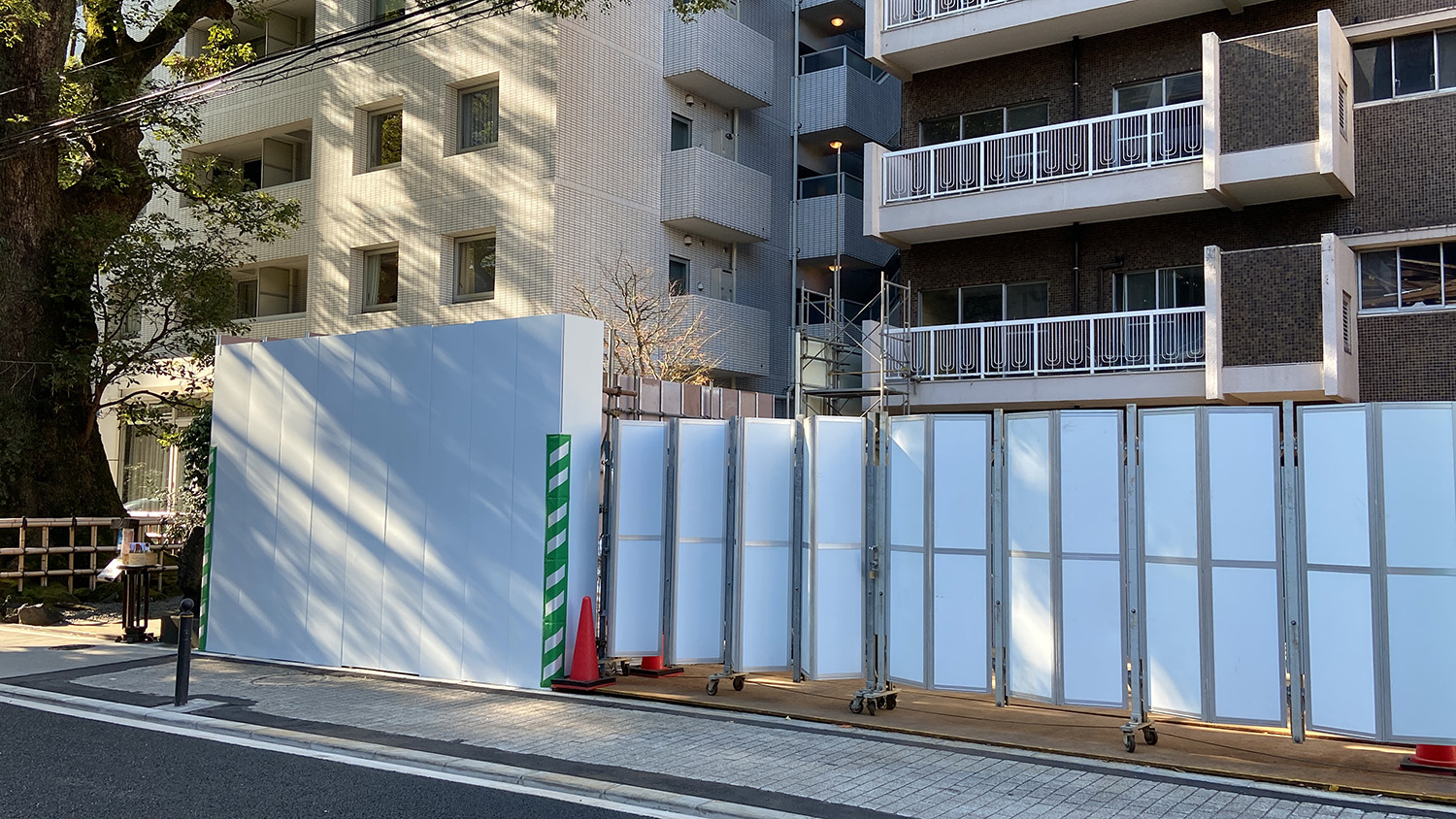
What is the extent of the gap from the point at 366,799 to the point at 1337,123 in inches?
652

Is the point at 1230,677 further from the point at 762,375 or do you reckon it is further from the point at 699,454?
the point at 762,375

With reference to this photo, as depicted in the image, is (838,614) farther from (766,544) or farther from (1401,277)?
(1401,277)

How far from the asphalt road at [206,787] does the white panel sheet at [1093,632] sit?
395cm

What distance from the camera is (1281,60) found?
16.9 m

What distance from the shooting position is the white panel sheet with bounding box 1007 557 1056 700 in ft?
29.0

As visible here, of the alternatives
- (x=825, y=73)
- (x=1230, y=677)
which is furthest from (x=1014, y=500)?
(x=825, y=73)

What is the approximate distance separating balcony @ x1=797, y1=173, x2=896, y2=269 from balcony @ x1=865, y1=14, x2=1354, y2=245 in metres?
3.93

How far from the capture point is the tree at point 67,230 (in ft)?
59.7

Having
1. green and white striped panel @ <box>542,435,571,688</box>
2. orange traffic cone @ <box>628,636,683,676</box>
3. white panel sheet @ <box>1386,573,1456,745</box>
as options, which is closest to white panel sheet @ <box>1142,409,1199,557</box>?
white panel sheet @ <box>1386,573,1456,745</box>

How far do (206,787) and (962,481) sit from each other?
600 centimetres

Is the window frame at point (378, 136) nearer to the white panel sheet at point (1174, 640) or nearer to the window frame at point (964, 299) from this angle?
the window frame at point (964, 299)

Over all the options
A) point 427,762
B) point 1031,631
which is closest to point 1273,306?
point 1031,631

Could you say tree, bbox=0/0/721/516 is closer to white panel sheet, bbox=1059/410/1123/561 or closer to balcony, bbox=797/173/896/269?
balcony, bbox=797/173/896/269

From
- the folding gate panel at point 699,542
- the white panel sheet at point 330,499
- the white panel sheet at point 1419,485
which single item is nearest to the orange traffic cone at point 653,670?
the folding gate panel at point 699,542
